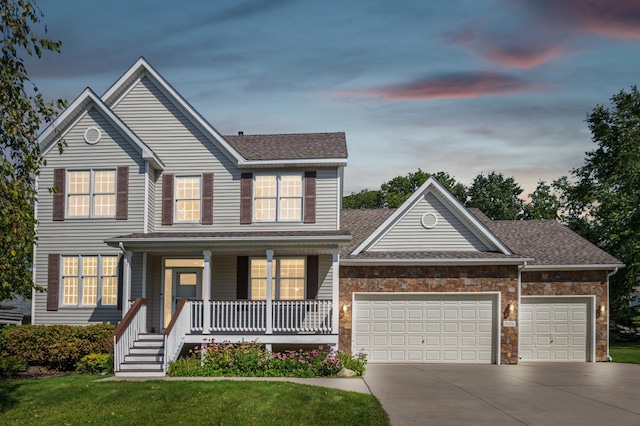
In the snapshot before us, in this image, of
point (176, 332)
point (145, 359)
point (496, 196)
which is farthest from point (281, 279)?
point (496, 196)

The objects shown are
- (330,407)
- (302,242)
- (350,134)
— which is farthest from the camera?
(350,134)

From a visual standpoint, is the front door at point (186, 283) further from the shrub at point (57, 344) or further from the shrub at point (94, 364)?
the shrub at point (94, 364)

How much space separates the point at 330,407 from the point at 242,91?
13408 mm

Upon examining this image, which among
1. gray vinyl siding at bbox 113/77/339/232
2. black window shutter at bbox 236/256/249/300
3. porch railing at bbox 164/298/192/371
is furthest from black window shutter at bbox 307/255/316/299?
porch railing at bbox 164/298/192/371

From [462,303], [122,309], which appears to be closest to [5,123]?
[122,309]

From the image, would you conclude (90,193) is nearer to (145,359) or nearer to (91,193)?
(91,193)

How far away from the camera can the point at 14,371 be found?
60.5 feet

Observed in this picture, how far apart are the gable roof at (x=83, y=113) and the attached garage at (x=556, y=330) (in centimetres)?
1364

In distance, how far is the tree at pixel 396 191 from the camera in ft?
163

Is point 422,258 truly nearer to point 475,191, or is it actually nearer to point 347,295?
point 347,295

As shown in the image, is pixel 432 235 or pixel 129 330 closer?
pixel 129 330

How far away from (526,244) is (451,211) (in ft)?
14.1

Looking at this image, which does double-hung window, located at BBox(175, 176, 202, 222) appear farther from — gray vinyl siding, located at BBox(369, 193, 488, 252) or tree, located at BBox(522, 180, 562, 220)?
tree, located at BBox(522, 180, 562, 220)

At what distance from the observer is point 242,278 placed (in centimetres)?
2111
